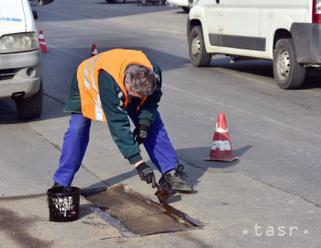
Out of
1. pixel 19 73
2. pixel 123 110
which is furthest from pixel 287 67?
pixel 123 110

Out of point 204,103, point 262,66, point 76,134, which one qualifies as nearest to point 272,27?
point 204,103

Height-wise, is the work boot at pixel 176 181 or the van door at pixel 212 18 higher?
the van door at pixel 212 18

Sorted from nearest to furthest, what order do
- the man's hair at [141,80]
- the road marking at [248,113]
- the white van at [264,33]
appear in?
the man's hair at [141,80] → the road marking at [248,113] → the white van at [264,33]

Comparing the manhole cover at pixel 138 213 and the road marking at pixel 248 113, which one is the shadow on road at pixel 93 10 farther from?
the manhole cover at pixel 138 213

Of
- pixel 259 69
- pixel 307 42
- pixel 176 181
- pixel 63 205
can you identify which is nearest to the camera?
pixel 63 205

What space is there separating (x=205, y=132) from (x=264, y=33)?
3897 millimetres

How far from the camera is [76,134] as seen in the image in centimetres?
682

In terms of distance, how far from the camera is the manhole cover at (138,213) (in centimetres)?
633

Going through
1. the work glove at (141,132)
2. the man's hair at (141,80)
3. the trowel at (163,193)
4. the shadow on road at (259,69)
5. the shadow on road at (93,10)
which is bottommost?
the shadow on road at (93,10)

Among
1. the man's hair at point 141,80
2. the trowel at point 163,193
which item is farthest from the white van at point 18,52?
the man's hair at point 141,80

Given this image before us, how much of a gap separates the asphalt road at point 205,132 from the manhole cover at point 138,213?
0.21 m

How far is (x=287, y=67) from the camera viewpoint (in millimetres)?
12695

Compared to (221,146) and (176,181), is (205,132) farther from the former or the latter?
(176,181)

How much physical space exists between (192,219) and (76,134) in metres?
1.14
